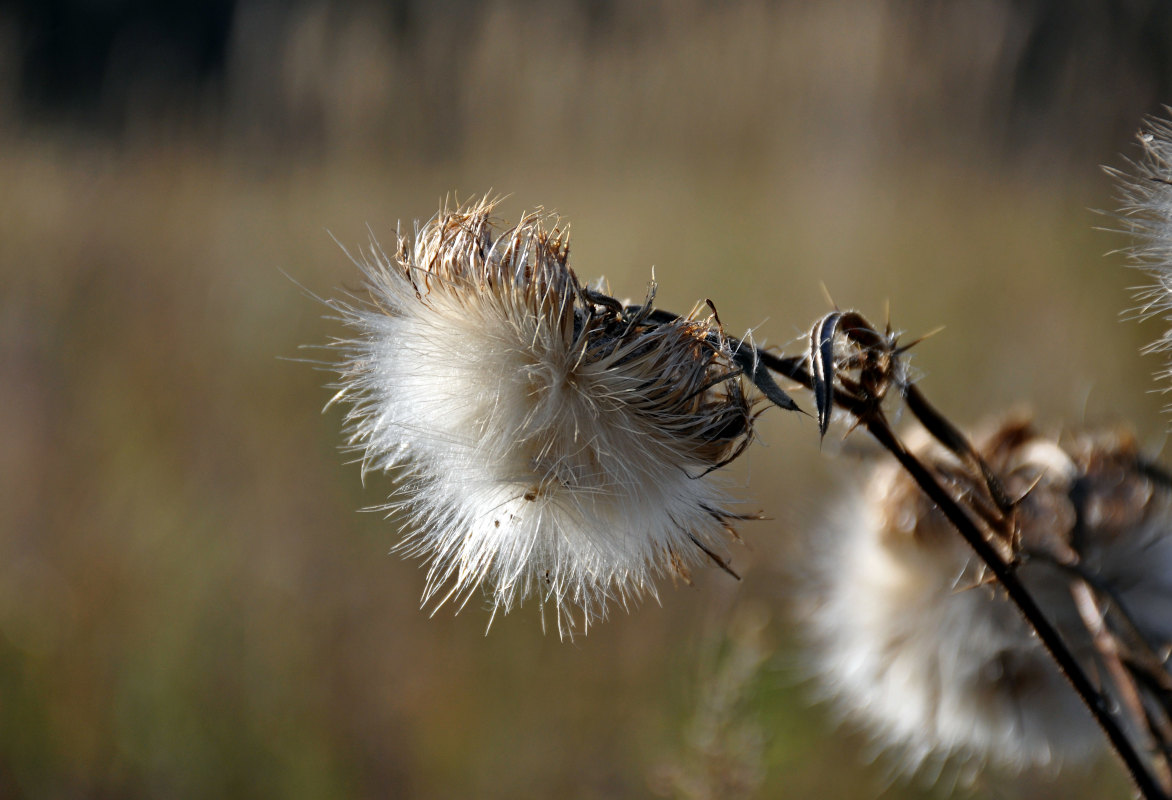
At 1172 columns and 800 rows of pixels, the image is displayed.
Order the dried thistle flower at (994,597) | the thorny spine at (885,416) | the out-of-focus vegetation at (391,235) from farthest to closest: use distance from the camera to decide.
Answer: the out-of-focus vegetation at (391,235) < the dried thistle flower at (994,597) < the thorny spine at (885,416)

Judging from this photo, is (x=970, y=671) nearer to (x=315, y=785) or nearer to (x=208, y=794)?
(x=315, y=785)

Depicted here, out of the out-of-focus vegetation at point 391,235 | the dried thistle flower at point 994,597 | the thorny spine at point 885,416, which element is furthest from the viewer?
the out-of-focus vegetation at point 391,235

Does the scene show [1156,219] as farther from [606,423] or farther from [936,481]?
[606,423]

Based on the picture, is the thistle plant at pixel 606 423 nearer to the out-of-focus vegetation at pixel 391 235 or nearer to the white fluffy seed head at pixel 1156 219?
the white fluffy seed head at pixel 1156 219

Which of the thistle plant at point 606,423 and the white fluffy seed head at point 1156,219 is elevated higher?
the white fluffy seed head at point 1156,219

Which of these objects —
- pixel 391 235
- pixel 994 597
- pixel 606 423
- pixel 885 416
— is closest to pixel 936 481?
pixel 885 416

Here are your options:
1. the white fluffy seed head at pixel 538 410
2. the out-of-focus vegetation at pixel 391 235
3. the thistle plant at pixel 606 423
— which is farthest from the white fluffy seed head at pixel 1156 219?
the out-of-focus vegetation at pixel 391 235

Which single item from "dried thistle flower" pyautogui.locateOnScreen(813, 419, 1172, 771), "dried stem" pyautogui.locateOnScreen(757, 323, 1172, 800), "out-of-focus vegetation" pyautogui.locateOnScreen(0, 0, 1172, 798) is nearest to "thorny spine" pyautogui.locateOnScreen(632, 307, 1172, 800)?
"dried stem" pyautogui.locateOnScreen(757, 323, 1172, 800)
